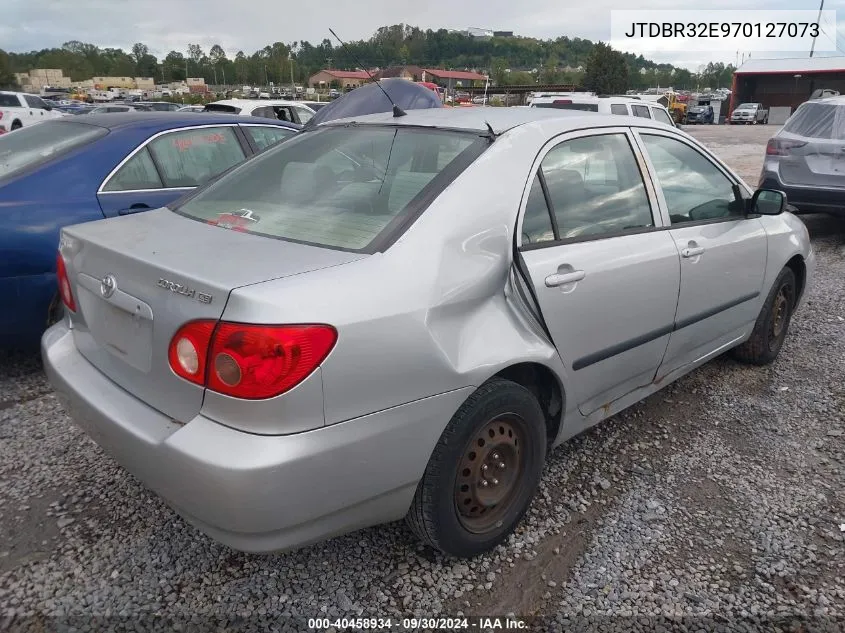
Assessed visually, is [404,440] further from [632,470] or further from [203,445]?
[632,470]

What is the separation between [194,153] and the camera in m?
4.58

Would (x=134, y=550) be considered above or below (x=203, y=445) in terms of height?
below

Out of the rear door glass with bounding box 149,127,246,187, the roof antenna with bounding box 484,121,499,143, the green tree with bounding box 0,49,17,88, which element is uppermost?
the green tree with bounding box 0,49,17,88

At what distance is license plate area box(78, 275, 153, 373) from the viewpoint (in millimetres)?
2027

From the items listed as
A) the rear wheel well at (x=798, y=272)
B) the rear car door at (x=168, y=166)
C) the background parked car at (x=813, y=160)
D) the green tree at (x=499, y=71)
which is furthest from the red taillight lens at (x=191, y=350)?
the green tree at (x=499, y=71)

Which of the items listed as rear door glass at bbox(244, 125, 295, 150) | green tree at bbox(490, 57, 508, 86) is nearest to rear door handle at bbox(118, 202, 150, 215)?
rear door glass at bbox(244, 125, 295, 150)

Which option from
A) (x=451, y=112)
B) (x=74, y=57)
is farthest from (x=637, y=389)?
(x=74, y=57)

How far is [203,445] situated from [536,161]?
1591mm

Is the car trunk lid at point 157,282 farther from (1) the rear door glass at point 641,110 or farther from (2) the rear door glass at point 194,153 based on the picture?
(1) the rear door glass at point 641,110

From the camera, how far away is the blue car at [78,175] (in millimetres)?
3533

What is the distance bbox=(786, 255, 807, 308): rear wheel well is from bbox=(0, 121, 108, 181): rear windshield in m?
4.42

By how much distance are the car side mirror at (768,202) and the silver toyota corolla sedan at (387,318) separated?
50 centimetres

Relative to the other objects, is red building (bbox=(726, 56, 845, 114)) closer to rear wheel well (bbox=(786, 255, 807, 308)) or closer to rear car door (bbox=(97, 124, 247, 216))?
rear wheel well (bbox=(786, 255, 807, 308))

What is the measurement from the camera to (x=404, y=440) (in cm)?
201
